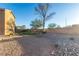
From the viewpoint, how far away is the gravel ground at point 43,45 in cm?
143

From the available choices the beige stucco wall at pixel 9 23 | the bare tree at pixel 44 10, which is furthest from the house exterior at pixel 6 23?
the bare tree at pixel 44 10

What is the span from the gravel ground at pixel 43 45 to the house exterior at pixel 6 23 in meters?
0.08

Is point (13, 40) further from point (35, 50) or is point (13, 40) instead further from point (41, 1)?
point (41, 1)

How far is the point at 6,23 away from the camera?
146 centimetres

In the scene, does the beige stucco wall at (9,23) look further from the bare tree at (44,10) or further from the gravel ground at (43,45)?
the bare tree at (44,10)

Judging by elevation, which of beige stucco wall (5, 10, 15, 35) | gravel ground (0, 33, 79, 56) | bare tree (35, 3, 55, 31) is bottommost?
gravel ground (0, 33, 79, 56)

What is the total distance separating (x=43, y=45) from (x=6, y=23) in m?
0.37

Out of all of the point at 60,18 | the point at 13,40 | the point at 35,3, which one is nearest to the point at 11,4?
the point at 35,3

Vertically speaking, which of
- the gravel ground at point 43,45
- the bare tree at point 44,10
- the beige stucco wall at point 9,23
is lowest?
the gravel ground at point 43,45

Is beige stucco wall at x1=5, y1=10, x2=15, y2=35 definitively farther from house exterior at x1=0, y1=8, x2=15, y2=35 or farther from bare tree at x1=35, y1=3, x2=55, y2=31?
bare tree at x1=35, y1=3, x2=55, y2=31

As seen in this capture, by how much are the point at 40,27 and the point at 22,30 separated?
0.51ft

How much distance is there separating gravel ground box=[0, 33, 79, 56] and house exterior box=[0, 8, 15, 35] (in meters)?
0.08

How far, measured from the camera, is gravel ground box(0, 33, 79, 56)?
1427 millimetres

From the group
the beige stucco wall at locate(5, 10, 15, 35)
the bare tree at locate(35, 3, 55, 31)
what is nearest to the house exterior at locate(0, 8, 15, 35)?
the beige stucco wall at locate(5, 10, 15, 35)
